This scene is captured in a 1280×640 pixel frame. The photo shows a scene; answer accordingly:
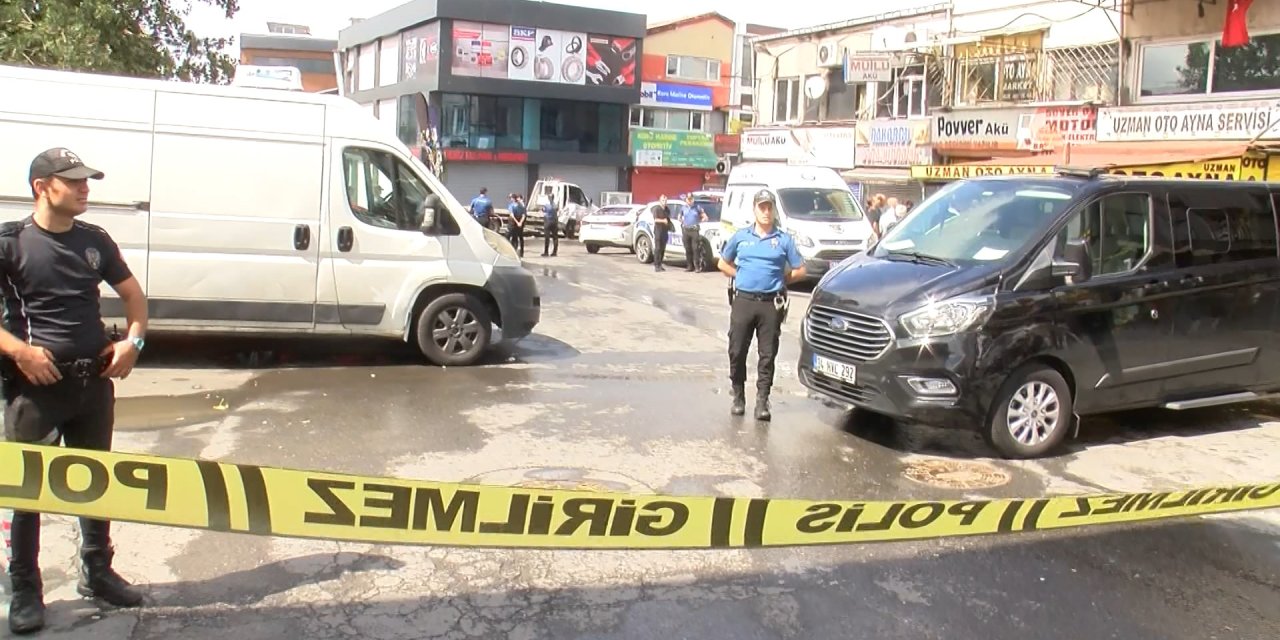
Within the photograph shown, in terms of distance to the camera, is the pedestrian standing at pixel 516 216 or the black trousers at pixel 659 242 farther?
the pedestrian standing at pixel 516 216

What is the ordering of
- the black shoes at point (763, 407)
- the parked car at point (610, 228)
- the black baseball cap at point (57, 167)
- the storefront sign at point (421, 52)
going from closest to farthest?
the black baseball cap at point (57, 167), the black shoes at point (763, 407), the parked car at point (610, 228), the storefront sign at point (421, 52)

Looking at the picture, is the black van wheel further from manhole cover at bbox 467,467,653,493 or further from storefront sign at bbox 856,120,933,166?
storefront sign at bbox 856,120,933,166

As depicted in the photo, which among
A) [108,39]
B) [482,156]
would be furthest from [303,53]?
[108,39]

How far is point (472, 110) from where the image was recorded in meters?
44.5

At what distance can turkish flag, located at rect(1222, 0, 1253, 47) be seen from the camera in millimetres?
18156

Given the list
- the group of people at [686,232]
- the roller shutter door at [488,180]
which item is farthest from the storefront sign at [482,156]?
the group of people at [686,232]

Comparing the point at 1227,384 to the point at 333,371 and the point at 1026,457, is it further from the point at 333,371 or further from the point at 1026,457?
the point at 333,371

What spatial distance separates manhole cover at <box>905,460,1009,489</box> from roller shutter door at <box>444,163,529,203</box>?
127 feet

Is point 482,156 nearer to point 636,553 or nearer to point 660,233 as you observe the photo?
point 660,233

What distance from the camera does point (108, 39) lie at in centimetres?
1477

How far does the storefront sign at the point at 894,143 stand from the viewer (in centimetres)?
2595

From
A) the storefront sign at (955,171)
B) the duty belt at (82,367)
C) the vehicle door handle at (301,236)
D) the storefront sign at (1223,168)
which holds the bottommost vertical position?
the duty belt at (82,367)

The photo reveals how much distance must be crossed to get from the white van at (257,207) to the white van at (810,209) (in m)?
8.79

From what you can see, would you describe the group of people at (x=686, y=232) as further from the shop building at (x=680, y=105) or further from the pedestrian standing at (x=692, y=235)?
the shop building at (x=680, y=105)
